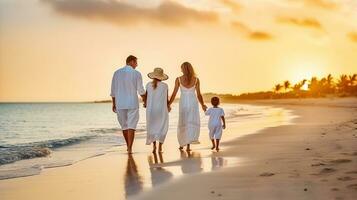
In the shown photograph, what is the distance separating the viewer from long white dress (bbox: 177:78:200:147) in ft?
35.9

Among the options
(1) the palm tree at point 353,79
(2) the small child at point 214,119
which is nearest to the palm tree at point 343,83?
(1) the palm tree at point 353,79

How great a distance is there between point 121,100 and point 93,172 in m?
3.56

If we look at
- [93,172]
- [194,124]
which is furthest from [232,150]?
[93,172]

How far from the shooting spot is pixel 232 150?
34.1 ft

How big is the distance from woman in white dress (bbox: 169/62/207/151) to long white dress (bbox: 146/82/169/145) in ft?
1.03

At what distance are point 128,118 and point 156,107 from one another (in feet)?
2.27

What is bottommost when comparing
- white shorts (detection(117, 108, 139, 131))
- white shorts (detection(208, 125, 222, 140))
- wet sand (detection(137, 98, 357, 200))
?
wet sand (detection(137, 98, 357, 200))

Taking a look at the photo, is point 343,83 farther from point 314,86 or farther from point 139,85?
point 139,85

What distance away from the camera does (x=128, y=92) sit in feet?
36.7

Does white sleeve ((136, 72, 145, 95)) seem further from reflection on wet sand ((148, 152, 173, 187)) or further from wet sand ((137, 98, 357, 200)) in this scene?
wet sand ((137, 98, 357, 200))

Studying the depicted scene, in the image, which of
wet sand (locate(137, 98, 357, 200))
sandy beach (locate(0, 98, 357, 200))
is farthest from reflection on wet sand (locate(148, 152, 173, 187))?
wet sand (locate(137, 98, 357, 200))

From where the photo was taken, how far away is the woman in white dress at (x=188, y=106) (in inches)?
430

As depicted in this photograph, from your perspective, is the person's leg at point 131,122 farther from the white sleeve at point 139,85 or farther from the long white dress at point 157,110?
the white sleeve at point 139,85

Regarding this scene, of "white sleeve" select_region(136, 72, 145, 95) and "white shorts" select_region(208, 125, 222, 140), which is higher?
"white sleeve" select_region(136, 72, 145, 95)
